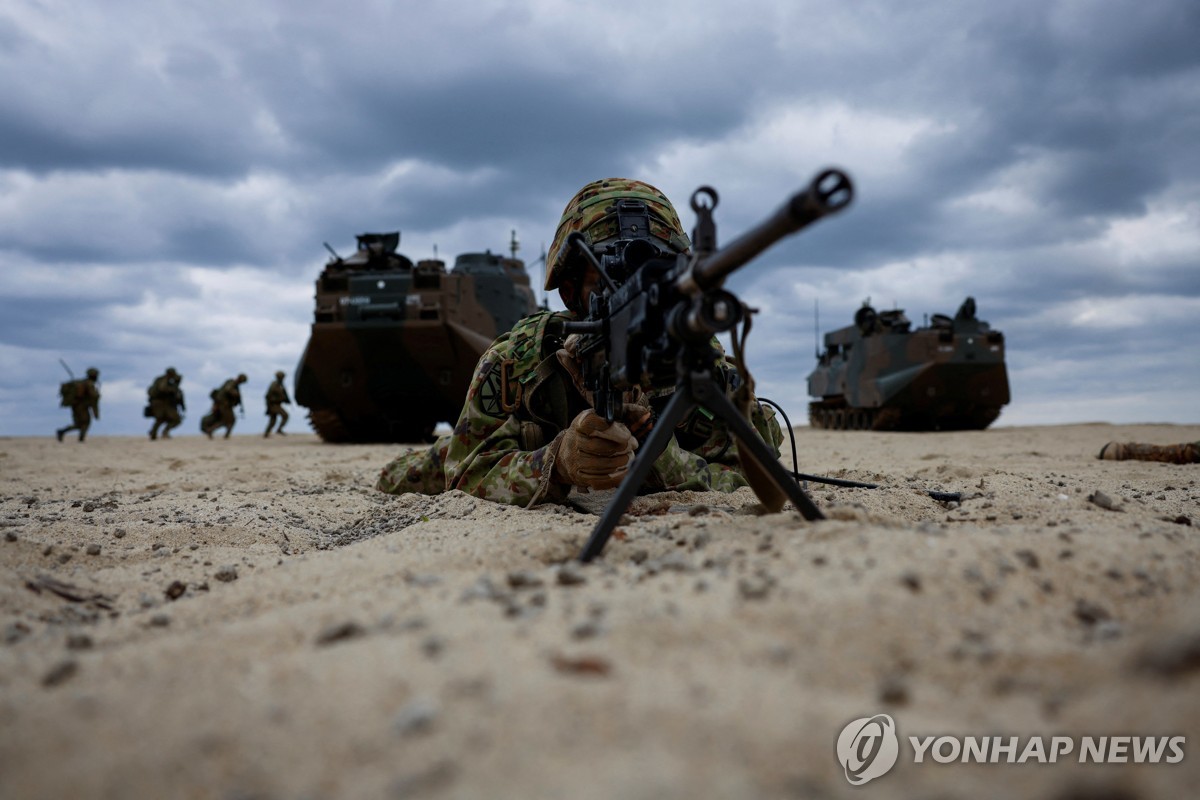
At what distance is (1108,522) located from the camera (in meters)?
2.33

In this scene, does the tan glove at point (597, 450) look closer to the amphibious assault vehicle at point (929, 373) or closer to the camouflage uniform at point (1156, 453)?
the camouflage uniform at point (1156, 453)

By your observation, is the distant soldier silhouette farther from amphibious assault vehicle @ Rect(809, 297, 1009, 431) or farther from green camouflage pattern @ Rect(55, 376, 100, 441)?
amphibious assault vehicle @ Rect(809, 297, 1009, 431)

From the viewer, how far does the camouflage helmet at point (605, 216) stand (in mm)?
3426

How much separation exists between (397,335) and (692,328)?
30.5 ft

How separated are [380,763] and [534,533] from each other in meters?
1.49

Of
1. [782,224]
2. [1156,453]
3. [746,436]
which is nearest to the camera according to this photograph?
[782,224]

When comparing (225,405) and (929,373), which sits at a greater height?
(929,373)

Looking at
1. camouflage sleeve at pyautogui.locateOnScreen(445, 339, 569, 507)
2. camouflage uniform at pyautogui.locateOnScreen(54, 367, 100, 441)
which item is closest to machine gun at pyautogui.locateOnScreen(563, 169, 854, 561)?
camouflage sleeve at pyautogui.locateOnScreen(445, 339, 569, 507)

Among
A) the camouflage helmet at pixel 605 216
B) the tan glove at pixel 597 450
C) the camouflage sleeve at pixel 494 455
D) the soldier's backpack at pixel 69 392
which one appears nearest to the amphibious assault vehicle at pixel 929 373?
the camouflage helmet at pixel 605 216

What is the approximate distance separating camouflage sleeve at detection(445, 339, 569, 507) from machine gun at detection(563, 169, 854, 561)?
858 mm

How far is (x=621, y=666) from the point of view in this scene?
1.18 meters

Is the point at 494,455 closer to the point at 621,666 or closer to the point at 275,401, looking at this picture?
the point at 621,666

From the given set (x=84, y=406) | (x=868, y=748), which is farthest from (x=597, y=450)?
(x=84, y=406)

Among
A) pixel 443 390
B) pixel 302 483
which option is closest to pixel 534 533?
pixel 302 483
